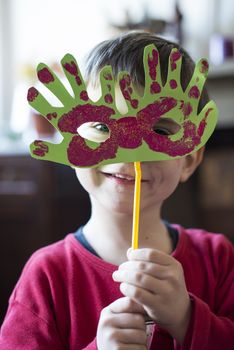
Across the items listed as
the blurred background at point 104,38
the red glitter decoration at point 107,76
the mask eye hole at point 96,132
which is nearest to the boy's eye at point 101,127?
the mask eye hole at point 96,132

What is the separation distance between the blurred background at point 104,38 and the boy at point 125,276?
135 centimetres

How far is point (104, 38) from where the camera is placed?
2475 mm

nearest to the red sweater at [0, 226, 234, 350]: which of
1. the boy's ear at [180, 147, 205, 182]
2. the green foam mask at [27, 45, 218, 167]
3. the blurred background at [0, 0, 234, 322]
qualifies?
the boy's ear at [180, 147, 205, 182]

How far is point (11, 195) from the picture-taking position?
79.0 inches

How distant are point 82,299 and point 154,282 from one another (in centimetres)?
20

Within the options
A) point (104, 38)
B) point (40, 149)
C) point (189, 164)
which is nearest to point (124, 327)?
point (40, 149)

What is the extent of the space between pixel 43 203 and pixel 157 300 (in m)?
1.47

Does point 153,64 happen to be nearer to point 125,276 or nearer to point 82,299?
point 125,276

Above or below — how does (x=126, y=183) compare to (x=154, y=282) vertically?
above

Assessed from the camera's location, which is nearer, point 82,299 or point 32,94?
point 32,94

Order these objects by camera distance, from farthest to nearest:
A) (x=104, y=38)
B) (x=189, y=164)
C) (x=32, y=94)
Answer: (x=104, y=38) → (x=189, y=164) → (x=32, y=94)

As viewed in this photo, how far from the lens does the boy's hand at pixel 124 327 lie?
583mm

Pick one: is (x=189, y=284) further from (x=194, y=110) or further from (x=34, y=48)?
(x=34, y=48)

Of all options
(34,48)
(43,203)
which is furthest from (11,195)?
(34,48)
